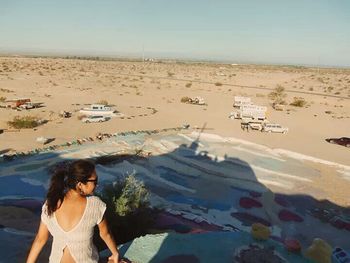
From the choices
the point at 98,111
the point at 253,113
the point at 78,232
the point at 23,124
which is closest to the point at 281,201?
the point at 78,232

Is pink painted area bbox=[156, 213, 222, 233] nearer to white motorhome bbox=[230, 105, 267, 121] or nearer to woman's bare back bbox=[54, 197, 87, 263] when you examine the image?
woman's bare back bbox=[54, 197, 87, 263]

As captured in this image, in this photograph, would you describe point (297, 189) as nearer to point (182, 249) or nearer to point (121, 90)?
point (182, 249)

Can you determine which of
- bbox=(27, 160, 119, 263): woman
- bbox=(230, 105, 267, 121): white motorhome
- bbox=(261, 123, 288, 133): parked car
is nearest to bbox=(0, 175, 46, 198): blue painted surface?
bbox=(27, 160, 119, 263): woman

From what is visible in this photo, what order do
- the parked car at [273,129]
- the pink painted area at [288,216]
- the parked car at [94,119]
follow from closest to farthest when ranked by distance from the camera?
the pink painted area at [288,216] → the parked car at [94,119] → the parked car at [273,129]

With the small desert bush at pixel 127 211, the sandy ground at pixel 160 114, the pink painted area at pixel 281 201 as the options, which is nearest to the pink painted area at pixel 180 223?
the small desert bush at pixel 127 211

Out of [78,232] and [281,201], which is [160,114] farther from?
[78,232]

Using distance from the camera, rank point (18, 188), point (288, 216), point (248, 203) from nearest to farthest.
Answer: point (288, 216)
point (18, 188)
point (248, 203)

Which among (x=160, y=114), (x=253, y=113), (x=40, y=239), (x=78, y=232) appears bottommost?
(x=160, y=114)

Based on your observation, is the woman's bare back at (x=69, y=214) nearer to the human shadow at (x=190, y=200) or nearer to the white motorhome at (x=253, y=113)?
the human shadow at (x=190, y=200)

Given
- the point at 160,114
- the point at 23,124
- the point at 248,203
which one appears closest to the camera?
the point at 248,203
